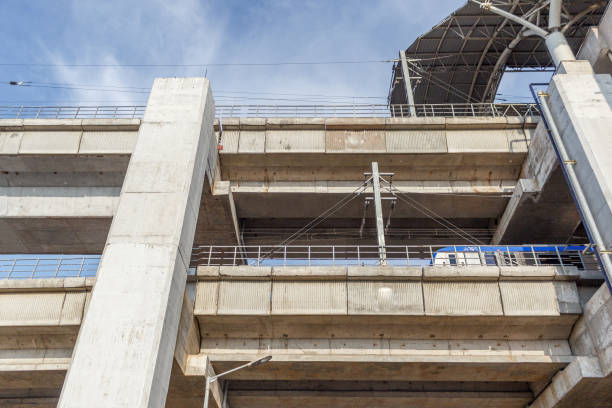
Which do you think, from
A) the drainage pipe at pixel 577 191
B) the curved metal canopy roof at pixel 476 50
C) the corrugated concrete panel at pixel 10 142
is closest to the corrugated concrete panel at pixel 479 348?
the drainage pipe at pixel 577 191

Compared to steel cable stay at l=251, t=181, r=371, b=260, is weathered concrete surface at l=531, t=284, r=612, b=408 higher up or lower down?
lower down

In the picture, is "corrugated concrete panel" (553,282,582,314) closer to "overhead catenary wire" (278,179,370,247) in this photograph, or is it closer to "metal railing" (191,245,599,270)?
"metal railing" (191,245,599,270)

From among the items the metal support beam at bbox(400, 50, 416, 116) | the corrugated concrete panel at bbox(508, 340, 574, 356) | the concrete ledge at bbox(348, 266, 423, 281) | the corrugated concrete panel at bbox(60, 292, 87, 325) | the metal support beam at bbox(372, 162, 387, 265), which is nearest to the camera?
the corrugated concrete panel at bbox(60, 292, 87, 325)

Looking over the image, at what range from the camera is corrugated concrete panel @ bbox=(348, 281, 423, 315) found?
14.6 meters

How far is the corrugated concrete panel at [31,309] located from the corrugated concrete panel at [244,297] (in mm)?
4693

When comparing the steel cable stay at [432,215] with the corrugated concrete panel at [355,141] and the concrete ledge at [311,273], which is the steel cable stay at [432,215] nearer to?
the corrugated concrete panel at [355,141]

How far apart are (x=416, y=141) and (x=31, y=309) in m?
14.4

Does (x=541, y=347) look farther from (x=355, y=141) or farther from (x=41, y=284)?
(x=41, y=284)

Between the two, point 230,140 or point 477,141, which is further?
point 230,140

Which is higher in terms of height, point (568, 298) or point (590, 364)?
point (568, 298)

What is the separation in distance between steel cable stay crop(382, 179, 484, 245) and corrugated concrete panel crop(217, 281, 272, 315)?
6.73m

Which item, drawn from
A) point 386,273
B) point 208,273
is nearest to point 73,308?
point 208,273

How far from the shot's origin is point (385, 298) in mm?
14773

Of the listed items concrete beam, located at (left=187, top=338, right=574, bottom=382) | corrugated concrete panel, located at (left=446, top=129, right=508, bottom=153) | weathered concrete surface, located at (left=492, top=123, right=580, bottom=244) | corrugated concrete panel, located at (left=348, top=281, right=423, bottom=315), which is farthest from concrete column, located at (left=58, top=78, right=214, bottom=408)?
weathered concrete surface, located at (left=492, top=123, right=580, bottom=244)
